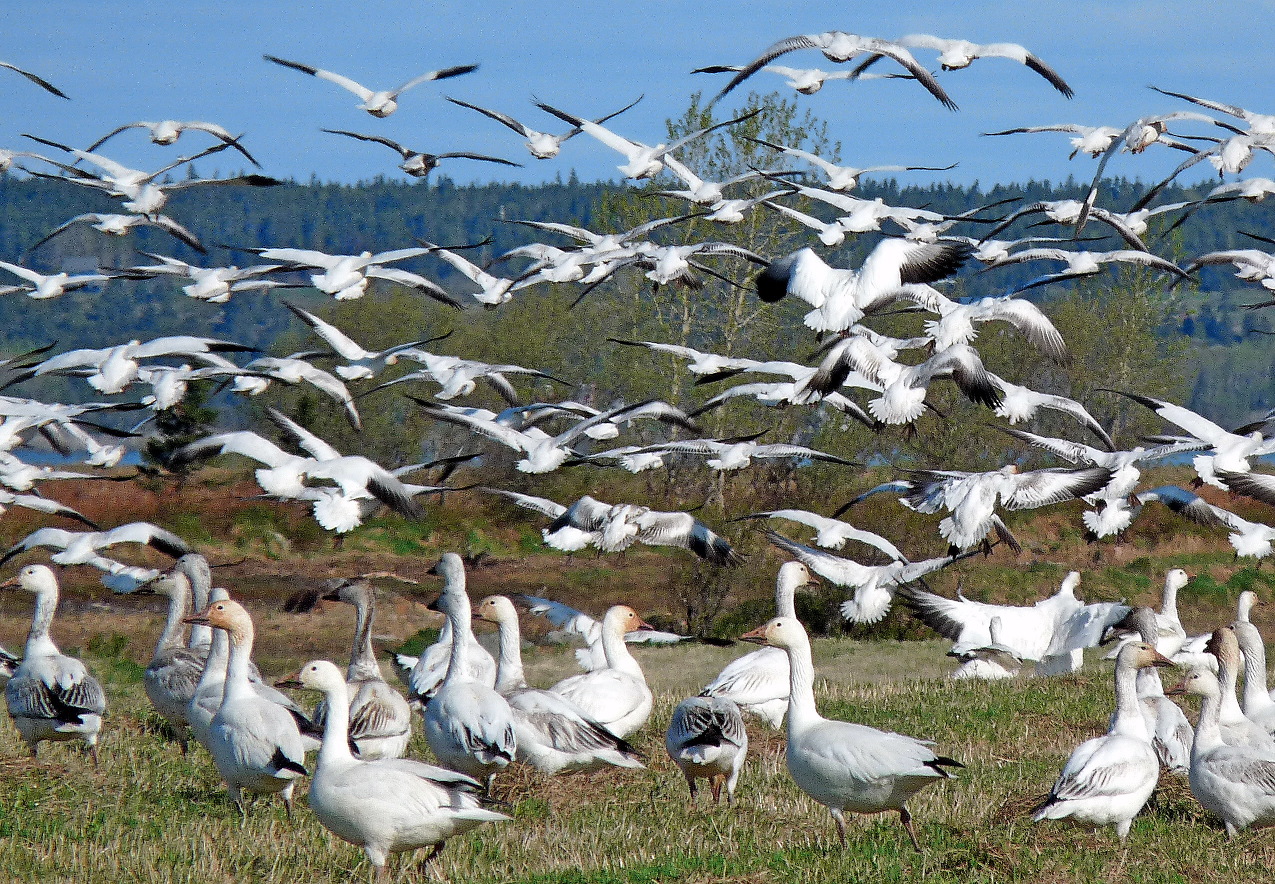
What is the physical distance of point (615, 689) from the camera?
8.75m

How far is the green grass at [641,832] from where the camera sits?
5.90 meters

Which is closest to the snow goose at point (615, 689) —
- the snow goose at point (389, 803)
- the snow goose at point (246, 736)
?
the snow goose at point (246, 736)

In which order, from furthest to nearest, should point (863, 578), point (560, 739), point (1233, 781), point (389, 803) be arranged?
point (863, 578)
point (560, 739)
point (1233, 781)
point (389, 803)

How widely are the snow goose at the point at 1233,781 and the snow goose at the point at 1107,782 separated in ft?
0.86

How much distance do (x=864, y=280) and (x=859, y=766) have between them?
16.8 ft

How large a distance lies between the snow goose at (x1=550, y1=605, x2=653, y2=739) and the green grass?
367 mm

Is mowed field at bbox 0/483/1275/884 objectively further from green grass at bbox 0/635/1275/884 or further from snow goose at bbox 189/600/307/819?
snow goose at bbox 189/600/307/819

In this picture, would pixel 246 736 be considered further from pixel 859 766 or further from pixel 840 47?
pixel 840 47

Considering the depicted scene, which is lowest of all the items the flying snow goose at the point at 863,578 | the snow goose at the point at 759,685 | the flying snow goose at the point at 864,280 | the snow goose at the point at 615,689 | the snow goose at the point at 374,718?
the flying snow goose at the point at 863,578

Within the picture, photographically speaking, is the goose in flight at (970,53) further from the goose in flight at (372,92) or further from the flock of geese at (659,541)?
the goose in flight at (372,92)

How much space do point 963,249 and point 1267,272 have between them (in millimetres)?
2483

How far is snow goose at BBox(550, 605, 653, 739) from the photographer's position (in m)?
8.61

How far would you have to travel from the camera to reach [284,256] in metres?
12.9

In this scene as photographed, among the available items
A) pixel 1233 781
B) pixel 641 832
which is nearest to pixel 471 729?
pixel 641 832
